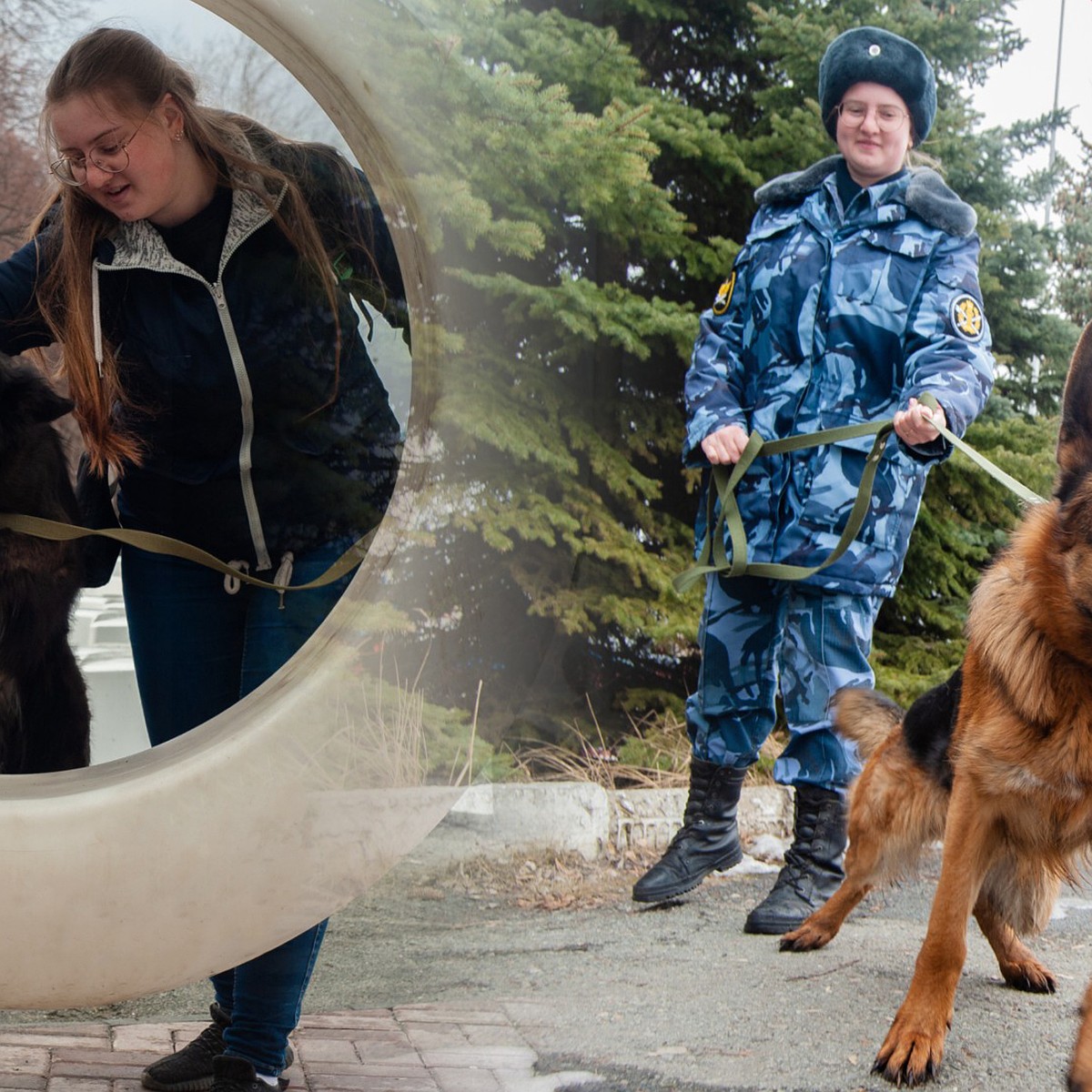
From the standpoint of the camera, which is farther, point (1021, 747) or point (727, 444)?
point (727, 444)

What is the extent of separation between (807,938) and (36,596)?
1668mm

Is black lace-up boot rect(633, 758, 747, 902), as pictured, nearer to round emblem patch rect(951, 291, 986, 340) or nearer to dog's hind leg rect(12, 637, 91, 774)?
round emblem patch rect(951, 291, 986, 340)

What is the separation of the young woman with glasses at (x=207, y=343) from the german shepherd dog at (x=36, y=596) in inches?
2.1

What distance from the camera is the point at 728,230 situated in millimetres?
3969

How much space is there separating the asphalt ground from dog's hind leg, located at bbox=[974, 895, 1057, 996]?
0.12ft

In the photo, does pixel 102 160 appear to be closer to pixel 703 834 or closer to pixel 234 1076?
pixel 234 1076

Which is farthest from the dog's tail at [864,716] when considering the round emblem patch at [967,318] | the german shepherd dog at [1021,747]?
the round emblem patch at [967,318]

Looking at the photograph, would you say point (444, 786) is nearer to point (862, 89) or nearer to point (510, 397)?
point (510, 397)

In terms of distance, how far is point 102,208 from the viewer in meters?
1.59

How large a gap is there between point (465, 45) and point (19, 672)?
1.22 meters

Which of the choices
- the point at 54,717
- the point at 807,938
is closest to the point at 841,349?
the point at 807,938

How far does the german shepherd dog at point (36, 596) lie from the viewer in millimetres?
1610

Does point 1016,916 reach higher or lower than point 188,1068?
higher

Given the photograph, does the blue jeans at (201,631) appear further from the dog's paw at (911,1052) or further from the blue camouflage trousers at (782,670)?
the blue camouflage trousers at (782,670)
